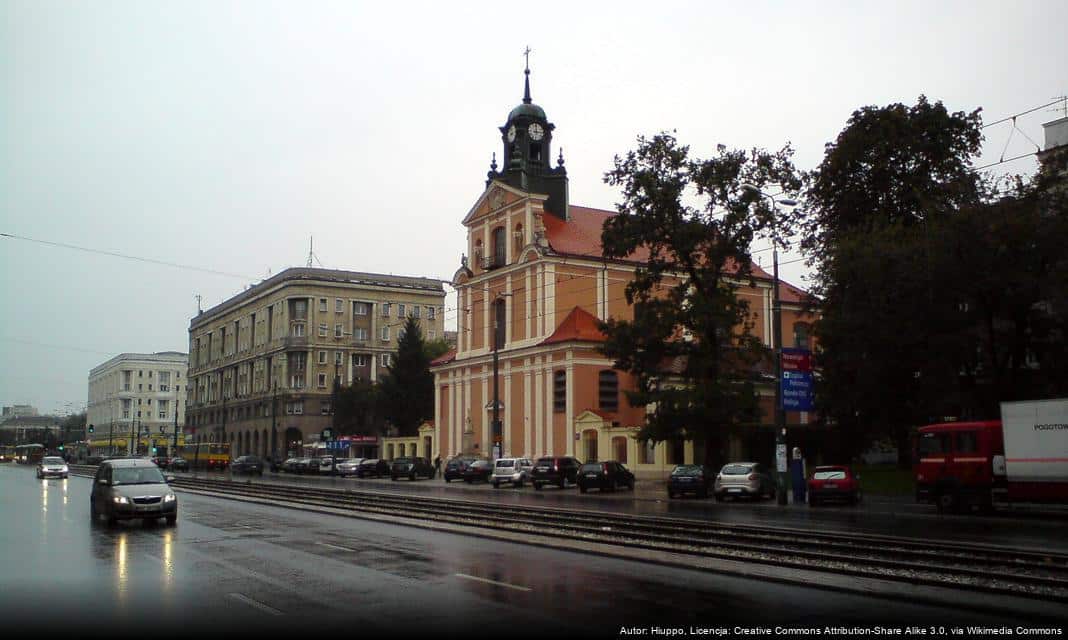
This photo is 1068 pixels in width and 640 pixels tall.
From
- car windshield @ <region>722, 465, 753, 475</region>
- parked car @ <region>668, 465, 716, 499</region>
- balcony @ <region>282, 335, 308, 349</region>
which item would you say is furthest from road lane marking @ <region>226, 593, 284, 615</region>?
balcony @ <region>282, 335, 308, 349</region>

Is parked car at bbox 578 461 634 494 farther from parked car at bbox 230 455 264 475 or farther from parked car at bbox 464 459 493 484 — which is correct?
parked car at bbox 230 455 264 475

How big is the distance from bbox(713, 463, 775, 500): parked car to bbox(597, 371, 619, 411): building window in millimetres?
26816

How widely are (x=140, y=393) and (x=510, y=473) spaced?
4954 inches

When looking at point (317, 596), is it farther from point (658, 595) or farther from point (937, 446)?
point (937, 446)

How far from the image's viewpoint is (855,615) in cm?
1096

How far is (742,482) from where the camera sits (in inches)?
1430

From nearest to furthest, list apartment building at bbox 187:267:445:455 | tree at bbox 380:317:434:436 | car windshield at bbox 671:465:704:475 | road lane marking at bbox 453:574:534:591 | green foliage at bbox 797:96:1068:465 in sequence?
road lane marking at bbox 453:574:534:591 → green foliage at bbox 797:96:1068:465 → car windshield at bbox 671:465:704:475 → tree at bbox 380:317:434:436 → apartment building at bbox 187:267:445:455

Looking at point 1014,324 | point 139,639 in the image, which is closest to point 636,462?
point 1014,324

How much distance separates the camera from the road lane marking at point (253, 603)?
1109cm

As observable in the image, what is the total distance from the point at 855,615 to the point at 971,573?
14.0 feet

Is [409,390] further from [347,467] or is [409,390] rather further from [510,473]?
[510,473]

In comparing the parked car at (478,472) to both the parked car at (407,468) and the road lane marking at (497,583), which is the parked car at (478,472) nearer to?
the parked car at (407,468)

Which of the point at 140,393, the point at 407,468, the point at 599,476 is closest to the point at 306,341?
the point at 407,468

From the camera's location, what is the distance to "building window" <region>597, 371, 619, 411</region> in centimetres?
6412
